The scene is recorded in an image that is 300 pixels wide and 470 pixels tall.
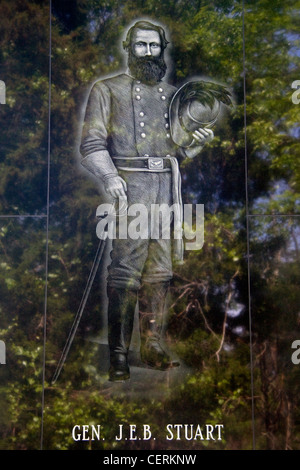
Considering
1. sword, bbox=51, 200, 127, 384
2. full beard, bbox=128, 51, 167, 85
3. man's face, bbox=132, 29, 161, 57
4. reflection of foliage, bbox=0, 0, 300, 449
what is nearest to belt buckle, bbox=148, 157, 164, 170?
reflection of foliage, bbox=0, 0, 300, 449

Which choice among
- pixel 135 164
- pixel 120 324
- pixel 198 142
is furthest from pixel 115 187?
pixel 120 324

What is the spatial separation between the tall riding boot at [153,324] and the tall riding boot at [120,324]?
9 cm

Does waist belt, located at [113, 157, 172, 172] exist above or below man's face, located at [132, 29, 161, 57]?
below

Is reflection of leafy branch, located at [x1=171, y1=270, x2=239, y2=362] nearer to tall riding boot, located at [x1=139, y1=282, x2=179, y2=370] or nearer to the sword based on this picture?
tall riding boot, located at [x1=139, y1=282, x2=179, y2=370]

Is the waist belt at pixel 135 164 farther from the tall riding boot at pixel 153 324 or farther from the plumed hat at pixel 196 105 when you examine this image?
the tall riding boot at pixel 153 324

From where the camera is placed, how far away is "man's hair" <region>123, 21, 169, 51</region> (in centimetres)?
457

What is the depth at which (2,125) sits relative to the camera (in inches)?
179

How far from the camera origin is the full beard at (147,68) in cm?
456

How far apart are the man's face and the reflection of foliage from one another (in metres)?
0.13

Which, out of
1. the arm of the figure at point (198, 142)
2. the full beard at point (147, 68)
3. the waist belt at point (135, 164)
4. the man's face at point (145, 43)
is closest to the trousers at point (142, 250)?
the waist belt at point (135, 164)

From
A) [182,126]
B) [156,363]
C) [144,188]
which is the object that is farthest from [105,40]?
[156,363]

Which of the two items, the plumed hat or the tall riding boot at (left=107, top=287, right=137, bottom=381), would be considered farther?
the plumed hat

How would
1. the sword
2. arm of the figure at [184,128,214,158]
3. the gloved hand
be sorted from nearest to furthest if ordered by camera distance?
1. the sword
2. the gloved hand
3. arm of the figure at [184,128,214,158]

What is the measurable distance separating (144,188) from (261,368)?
5.44 ft
